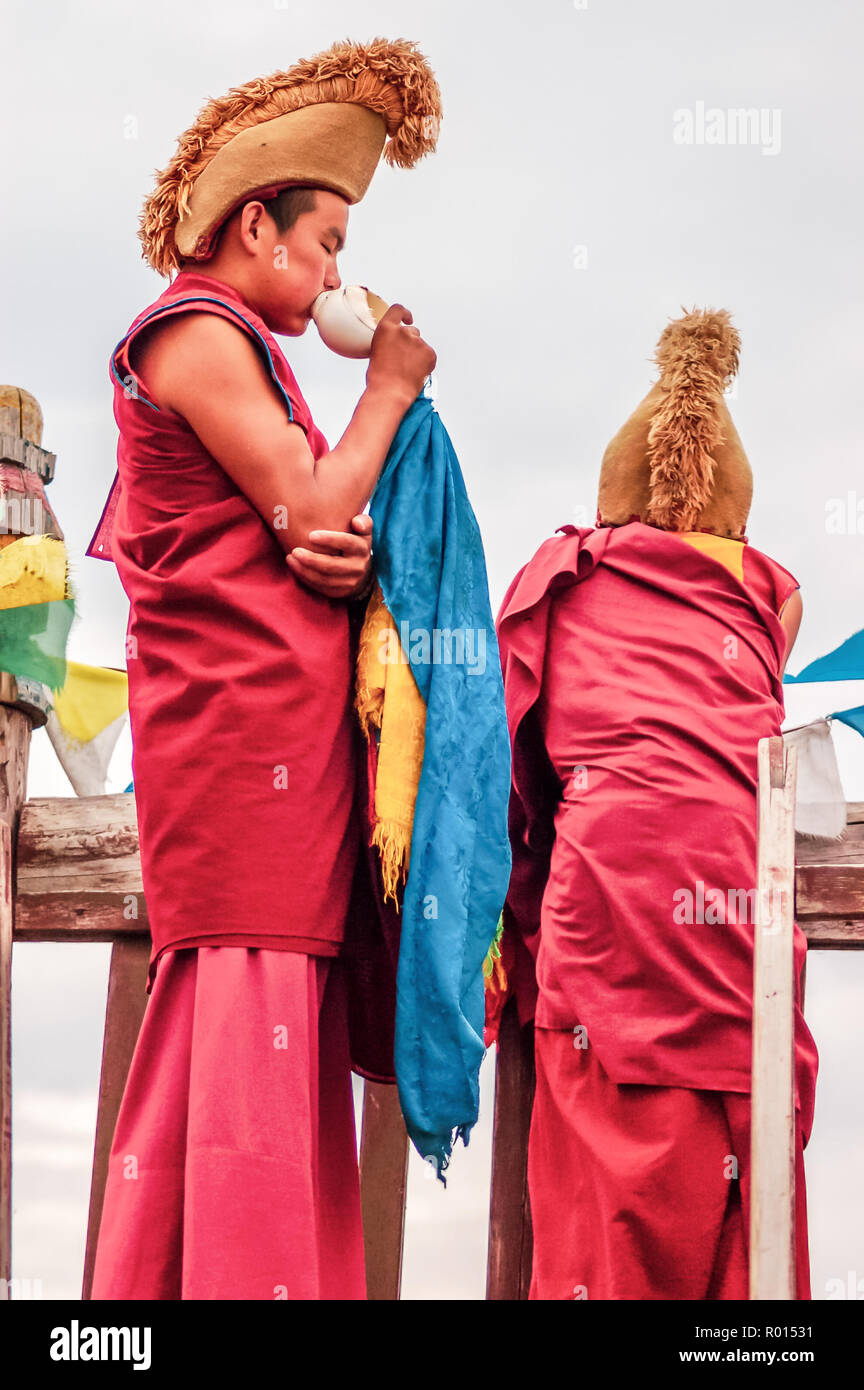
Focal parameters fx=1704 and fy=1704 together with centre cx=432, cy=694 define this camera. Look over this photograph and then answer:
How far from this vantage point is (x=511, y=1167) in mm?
3637

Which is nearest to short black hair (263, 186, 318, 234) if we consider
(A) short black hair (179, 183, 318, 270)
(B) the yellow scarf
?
(A) short black hair (179, 183, 318, 270)

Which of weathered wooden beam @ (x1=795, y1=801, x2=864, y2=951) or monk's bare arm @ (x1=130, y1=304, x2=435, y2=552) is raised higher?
monk's bare arm @ (x1=130, y1=304, x2=435, y2=552)

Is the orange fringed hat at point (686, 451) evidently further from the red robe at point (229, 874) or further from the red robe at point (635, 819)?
the red robe at point (229, 874)

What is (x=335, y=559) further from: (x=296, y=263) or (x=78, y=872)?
(x=78, y=872)

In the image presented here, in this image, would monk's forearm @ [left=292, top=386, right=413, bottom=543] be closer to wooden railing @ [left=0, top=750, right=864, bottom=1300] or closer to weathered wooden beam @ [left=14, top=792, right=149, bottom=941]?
wooden railing @ [left=0, top=750, right=864, bottom=1300]

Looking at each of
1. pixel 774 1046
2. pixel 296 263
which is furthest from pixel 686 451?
pixel 774 1046

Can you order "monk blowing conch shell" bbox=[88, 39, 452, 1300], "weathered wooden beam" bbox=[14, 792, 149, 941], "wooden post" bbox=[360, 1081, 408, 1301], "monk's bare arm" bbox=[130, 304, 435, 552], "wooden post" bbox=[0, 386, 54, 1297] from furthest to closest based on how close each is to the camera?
1. "weathered wooden beam" bbox=[14, 792, 149, 941]
2. "wooden post" bbox=[360, 1081, 408, 1301]
3. "wooden post" bbox=[0, 386, 54, 1297]
4. "monk's bare arm" bbox=[130, 304, 435, 552]
5. "monk blowing conch shell" bbox=[88, 39, 452, 1300]

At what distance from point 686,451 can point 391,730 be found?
1582 millimetres

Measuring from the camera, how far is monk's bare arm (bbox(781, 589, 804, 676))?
12.3 ft

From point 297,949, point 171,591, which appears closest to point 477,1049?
point 297,949

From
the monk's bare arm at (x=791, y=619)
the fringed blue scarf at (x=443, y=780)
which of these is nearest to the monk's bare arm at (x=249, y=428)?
the fringed blue scarf at (x=443, y=780)

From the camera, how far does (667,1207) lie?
3143mm

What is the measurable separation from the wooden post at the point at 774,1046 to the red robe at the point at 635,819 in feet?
3.03

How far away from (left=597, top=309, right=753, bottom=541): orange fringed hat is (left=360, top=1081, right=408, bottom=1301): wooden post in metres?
1.40
